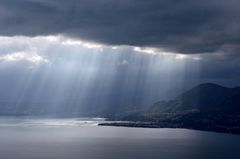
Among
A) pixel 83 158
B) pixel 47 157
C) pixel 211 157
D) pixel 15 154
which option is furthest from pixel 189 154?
pixel 15 154

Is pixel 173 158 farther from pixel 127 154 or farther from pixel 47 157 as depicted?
pixel 47 157

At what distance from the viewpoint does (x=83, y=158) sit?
599 feet

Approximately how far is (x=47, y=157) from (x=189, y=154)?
204ft

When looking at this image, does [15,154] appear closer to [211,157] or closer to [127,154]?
[127,154]

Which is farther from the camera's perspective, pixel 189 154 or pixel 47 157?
pixel 189 154

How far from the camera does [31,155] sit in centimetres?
19375

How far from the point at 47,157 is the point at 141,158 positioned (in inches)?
1534

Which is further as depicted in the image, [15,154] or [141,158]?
[15,154]

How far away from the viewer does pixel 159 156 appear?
191 m

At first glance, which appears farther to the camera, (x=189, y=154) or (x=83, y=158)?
(x=189, y=154)

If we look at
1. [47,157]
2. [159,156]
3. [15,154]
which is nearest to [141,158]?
[159,156]

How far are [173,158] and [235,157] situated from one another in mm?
28615

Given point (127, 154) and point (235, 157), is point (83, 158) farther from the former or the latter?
point (235, 157)

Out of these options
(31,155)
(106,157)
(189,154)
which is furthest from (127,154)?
(31,155)
